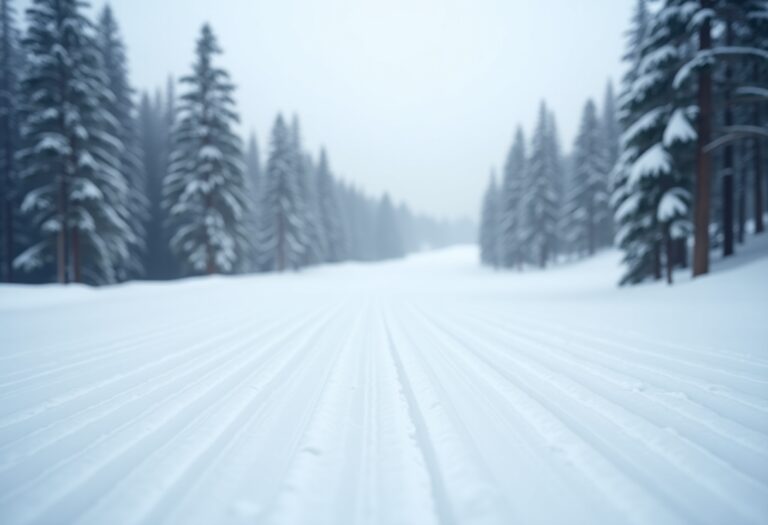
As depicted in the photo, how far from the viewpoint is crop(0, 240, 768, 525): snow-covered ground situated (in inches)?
66.7

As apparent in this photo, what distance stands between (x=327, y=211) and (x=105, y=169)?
28.1 m

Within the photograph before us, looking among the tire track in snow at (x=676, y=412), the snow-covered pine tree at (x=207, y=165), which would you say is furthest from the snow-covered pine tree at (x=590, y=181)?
the tire track in snow at (x=676, y=412)

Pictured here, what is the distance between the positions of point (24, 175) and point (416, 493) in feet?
65.5

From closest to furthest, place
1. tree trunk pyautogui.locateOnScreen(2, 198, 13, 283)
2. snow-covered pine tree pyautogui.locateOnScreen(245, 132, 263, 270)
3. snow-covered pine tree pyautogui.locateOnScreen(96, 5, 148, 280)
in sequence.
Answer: tree trunk pyautogui.locateOnScreen(2, 198, 13, 283)
snow-covered pine tree pyautogui.locateOnScreen(96, 5, 148, 280)
snow-covered pine tree pyautogui.locateOnScreen(245, 132, 263, 270)

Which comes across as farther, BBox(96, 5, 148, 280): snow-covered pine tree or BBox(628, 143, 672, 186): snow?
BBox(96, 5, 148, 280): snow-covered pine tree

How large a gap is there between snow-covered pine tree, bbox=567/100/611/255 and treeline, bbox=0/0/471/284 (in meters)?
27.5

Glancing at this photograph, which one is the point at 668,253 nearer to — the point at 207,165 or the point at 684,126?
the point at 684,126

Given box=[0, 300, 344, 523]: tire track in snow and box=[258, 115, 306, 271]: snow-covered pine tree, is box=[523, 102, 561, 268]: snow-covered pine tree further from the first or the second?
box=[0, 300, 344, 523]: tire track in snow

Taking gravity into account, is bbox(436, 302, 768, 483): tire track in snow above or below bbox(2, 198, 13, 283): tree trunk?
below

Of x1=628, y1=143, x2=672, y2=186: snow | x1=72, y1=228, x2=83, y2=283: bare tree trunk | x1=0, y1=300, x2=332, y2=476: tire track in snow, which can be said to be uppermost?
x1=628, y1=143, x2=672, y2=186: snow

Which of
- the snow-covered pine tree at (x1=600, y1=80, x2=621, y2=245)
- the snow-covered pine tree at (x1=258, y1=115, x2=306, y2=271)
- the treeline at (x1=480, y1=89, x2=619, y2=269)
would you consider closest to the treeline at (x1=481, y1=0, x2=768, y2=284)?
the treeline at (x1=480, y1=89, x2=619, y2=269)

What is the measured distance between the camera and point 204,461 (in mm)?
2021

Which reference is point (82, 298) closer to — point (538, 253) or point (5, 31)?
point (5, 31)

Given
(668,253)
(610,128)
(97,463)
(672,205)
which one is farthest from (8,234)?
(610,128)
